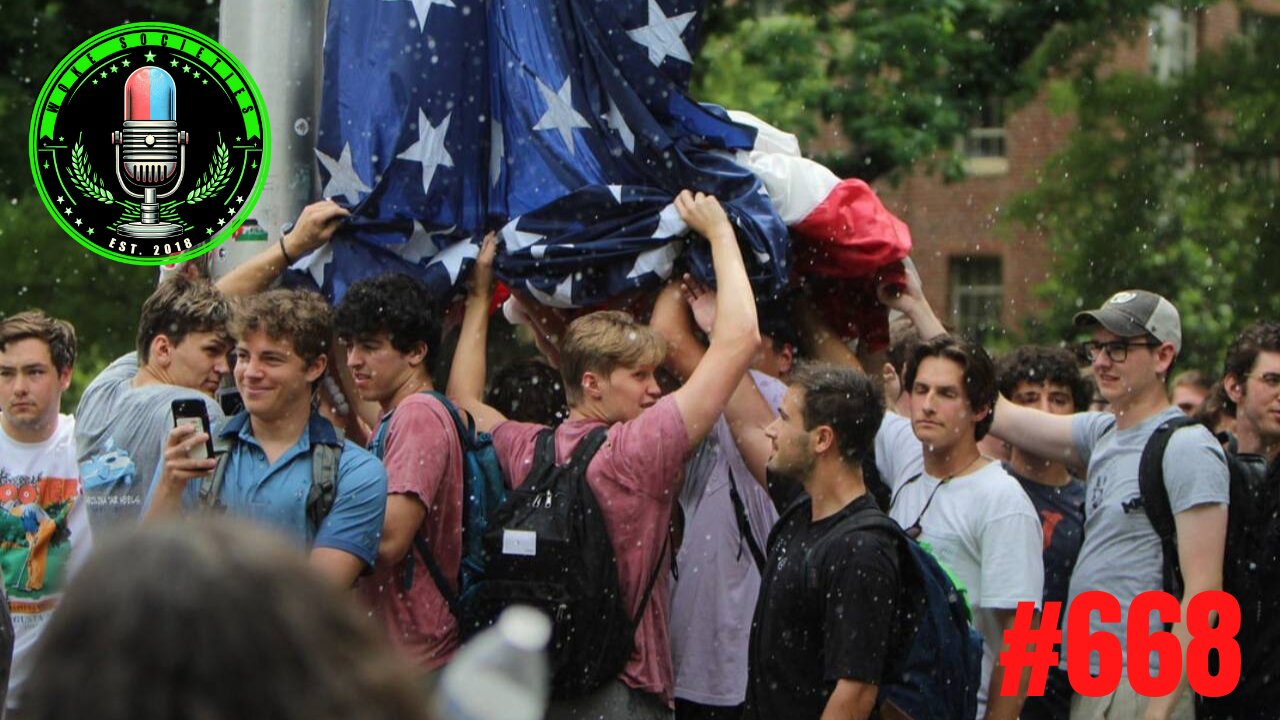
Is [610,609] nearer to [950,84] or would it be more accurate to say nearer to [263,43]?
[263,43]

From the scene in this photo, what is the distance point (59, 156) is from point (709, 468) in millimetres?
2661

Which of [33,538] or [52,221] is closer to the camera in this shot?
[33,538]

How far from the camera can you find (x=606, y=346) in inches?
221

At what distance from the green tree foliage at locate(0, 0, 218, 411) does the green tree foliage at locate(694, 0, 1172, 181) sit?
192 inches

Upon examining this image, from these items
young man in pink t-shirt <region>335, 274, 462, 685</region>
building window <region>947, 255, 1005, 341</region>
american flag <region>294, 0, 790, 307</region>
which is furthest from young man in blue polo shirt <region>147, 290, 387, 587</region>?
building window <region>947, 255, 1005, 341</region>

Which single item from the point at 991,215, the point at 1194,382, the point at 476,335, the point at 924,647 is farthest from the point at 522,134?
the point at 991,215

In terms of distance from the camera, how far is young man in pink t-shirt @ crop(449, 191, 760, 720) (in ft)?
17.8

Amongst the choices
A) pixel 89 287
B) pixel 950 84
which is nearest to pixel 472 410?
pixel 89 287

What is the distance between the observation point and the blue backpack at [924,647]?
5141 millimetres

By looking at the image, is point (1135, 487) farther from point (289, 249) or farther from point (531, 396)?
point (289, 249)

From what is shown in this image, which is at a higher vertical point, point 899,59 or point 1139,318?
point 899,59

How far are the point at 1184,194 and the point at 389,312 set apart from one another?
1535 centimetres

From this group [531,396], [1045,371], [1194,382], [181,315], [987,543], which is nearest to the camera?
[181,315]

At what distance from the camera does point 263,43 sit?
6.01 metres
